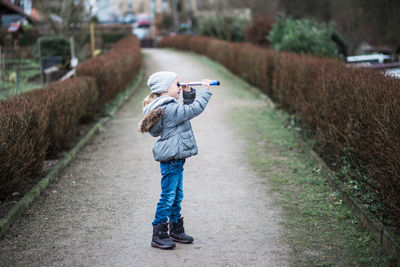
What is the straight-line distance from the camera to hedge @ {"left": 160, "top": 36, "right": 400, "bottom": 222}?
15.2 feet

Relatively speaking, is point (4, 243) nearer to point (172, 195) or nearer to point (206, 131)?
point (172, 195)

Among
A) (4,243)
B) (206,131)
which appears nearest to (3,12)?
(206,131)

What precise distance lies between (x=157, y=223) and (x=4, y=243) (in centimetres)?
154

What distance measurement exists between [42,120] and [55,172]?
2.84ft

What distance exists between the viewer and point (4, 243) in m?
5.09

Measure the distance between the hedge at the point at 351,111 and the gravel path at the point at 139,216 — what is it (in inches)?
43.5

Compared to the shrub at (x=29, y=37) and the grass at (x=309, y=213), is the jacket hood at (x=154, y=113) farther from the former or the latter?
the shrub at (x=29, y=37)

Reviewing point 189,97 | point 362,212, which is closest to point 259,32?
point 362,212

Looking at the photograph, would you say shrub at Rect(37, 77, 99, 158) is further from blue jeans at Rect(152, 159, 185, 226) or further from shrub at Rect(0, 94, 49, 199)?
blue jeans at Rect(152, 159, 185, 226)

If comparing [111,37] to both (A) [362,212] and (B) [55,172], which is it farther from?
(A) [362,212]

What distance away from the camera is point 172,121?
474cm

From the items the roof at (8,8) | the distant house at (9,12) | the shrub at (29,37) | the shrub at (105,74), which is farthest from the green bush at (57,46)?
the shrub at (29,37)

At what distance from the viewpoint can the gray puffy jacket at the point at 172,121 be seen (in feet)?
15.4

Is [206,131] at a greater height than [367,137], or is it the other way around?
[367,137]
